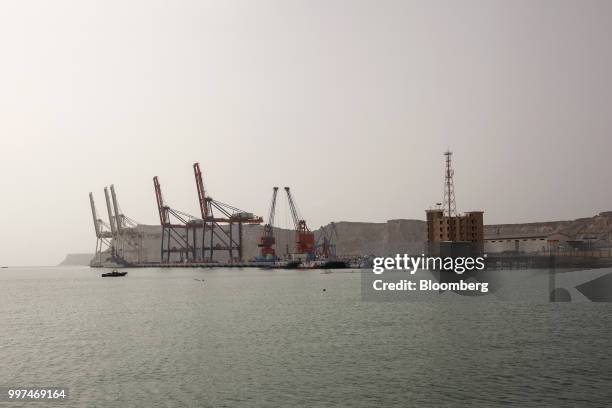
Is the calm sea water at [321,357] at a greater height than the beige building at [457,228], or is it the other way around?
the beige building at [457,228]

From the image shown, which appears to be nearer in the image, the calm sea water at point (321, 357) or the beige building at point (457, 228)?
the calm sea water at point (321, 357)

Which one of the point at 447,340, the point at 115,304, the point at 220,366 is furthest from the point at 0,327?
the point at 447,340

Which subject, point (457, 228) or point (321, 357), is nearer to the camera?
point (321, 357)

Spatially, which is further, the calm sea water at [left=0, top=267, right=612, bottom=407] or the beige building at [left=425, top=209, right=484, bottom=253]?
the beige building at [left=425, top=209, right=484, bottom=253]

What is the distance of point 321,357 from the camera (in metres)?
35.7

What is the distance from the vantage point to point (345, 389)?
27.5 meters

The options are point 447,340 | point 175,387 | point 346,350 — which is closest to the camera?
point 175,387

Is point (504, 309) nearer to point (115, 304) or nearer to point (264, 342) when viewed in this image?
point (264, 342)

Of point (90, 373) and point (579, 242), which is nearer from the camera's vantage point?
point (90, 373)

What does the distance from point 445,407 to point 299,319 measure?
33502 millimetres

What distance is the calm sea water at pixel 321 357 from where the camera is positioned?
2652 centimetres

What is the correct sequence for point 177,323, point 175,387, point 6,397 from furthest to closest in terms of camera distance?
point 177,323
point 175,387
point 6,397

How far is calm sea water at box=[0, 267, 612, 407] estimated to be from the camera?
26516mm

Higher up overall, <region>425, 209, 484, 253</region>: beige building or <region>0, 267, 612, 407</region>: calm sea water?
<region>425, 209, 484, 253</region>: beige building
